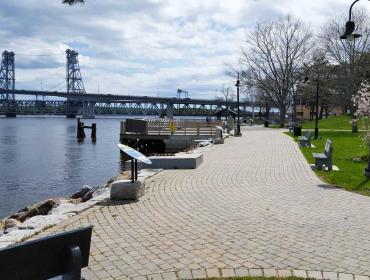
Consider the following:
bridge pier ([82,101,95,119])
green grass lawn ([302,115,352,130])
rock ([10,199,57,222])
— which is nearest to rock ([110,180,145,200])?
rock ([10,199,57,222])

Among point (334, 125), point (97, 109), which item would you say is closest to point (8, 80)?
point (97, 109)

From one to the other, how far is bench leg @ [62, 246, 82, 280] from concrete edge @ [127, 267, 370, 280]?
1652 mm

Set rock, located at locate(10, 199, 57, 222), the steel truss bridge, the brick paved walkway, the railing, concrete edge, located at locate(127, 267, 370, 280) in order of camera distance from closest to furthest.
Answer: concrete edge, located at locate(127, 267, 370, 280) < the brick paved walkway < rock, located at locate(10, 199, 57, 222) < the railing < the steel truss bridge

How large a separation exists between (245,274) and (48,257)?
2.53 meters

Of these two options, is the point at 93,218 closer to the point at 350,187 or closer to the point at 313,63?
the point at 350,187

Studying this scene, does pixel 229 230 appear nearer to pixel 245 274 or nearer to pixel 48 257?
pixel 245 274

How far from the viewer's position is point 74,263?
3549 millimetres

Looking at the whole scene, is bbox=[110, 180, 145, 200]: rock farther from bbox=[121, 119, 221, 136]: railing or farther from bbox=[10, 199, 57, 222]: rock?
bbox=[121, 119, 221, 136]: railing

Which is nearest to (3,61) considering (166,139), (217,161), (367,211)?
(166,139)

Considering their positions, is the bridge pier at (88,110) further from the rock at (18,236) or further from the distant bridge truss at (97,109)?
the rock at (18,236)

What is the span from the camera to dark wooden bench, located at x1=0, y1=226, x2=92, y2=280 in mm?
3119

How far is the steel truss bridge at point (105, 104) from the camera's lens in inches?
4459

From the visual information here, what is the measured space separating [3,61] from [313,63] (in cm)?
10967

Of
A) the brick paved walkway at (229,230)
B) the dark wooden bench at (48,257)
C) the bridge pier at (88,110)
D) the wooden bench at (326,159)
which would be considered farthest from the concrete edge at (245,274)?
the bridge pier at (88,110)
